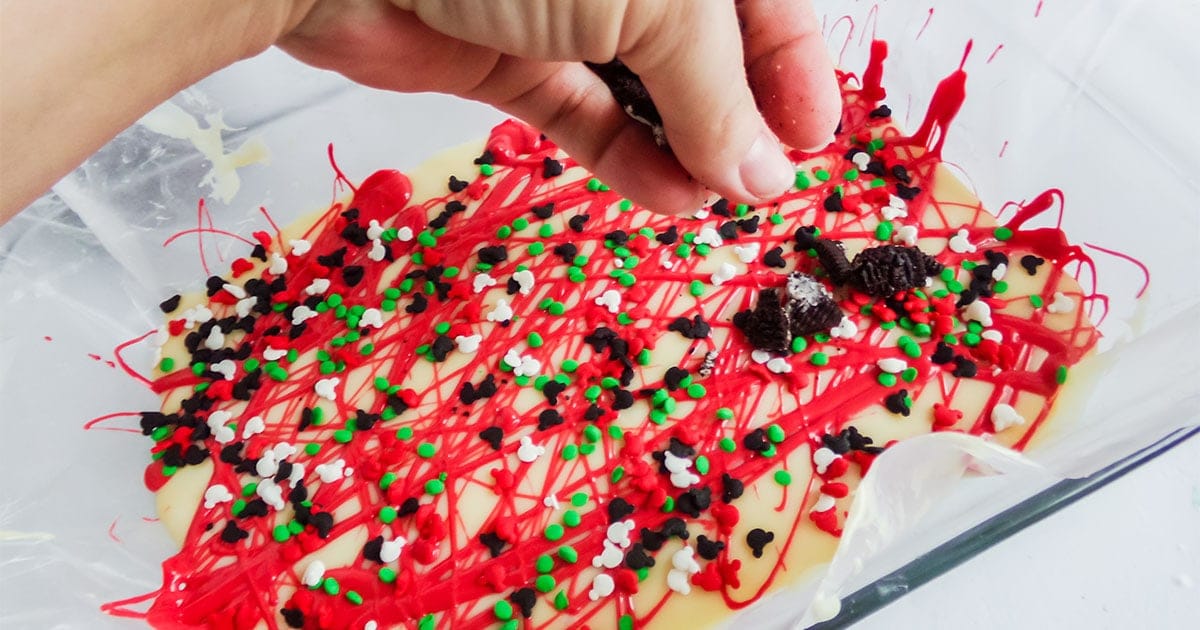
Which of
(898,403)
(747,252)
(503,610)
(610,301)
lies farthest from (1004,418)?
(503,610)

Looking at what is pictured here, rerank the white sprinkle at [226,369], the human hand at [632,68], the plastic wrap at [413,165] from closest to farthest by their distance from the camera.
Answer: the human hand at [632,68], the plastic wrap at [413,165], the white sprinkle at [226,369]

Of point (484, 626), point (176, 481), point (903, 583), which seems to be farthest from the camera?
point (176, 481)

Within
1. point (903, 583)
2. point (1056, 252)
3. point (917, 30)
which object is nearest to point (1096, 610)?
point (903, 583)

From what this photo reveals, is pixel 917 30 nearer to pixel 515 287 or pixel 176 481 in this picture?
pixel 515 287

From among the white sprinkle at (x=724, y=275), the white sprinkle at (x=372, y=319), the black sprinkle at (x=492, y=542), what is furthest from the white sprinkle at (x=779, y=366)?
the white sprinkle at (x=372, y=319)

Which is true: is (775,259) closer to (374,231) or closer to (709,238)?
(709,238)

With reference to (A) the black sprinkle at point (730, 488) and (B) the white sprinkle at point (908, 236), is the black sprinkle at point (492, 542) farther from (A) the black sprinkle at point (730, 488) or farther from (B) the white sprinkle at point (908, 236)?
(B) the white sprinkle at point (908, 236)

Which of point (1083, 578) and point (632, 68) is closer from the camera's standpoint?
point (632, 68)
